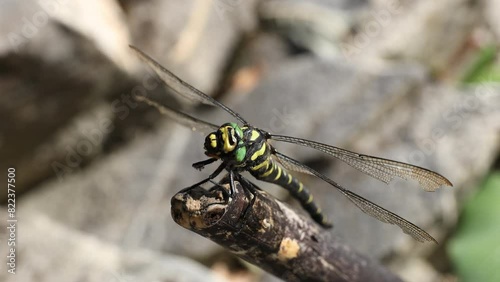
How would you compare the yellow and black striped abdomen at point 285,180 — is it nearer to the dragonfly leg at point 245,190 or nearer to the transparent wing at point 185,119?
the dragonfly leg at point 245,190

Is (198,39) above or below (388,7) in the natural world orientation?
below

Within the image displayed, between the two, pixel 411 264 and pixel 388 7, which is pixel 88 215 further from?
pixel 388 7

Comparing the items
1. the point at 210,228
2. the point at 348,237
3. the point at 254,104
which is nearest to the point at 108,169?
the point at 254,104

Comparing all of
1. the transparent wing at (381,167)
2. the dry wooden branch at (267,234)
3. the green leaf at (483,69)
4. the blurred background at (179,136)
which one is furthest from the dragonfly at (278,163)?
the green leaf at (483,69)

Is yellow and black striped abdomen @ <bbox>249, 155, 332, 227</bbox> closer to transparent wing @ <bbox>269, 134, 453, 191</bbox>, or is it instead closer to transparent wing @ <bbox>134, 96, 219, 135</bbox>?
transparent wing @ <bbox>269, 134, 453, 191</bbox>

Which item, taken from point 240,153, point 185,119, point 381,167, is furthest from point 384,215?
point 185,119

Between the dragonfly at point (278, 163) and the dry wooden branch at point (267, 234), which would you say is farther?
the dragonfly at point (278, 163)

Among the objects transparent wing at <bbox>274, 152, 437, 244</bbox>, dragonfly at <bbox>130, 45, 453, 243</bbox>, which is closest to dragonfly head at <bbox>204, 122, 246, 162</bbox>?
dragonfly at <bbox>130, 45, 453, 243</bbox>
